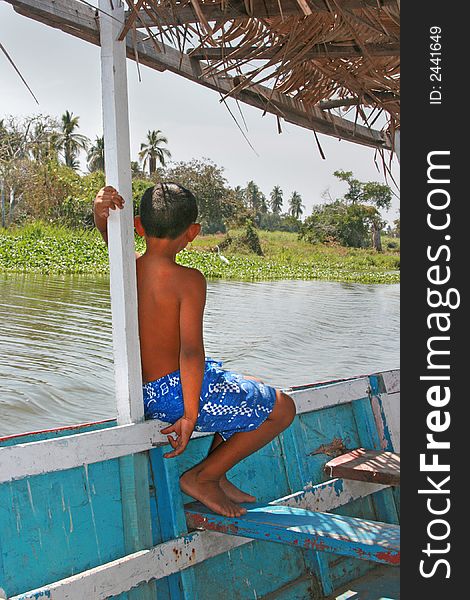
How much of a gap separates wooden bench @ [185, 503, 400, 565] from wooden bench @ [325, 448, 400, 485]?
2.08 feet

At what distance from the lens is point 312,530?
6.63ft

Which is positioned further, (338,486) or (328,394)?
(328,394)

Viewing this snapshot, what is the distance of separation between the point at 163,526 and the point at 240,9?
138cm

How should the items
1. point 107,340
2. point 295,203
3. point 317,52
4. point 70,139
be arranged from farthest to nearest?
1. point 295,203
2. point 70,139
3. point 107,340
4. point 317,52

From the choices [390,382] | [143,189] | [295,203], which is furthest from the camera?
[295,203]

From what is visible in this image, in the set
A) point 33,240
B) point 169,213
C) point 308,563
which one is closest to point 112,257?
point 169,213

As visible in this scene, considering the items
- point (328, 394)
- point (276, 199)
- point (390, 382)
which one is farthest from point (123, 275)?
point (276, 199)

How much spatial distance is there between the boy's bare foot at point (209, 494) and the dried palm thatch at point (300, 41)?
3.48 feet

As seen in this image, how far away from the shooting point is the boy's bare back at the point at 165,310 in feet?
7.22

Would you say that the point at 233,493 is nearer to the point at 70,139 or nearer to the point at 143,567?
the point at 143,567

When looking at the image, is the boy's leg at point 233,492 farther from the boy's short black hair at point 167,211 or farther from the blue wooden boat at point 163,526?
the boy's short black hair at point 167,211

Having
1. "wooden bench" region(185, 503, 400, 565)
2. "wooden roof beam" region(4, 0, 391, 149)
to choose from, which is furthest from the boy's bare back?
"wooden roof beam" region(4, 0, 391, 149)

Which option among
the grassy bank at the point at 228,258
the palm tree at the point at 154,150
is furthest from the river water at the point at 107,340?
the palm tree at the point at 154,150

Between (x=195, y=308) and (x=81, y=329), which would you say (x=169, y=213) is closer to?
(x=195, y=308)
